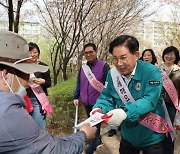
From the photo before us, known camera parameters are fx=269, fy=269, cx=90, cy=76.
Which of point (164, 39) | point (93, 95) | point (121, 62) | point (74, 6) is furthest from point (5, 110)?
point (164, 39)

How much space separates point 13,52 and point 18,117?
15.7 inches

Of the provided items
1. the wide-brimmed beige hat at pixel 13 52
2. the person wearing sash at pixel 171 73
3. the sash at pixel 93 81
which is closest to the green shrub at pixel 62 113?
the sash at pixel 93 81

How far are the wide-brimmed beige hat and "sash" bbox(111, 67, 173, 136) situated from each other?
117 centimetres

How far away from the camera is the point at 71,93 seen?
6.06 metres

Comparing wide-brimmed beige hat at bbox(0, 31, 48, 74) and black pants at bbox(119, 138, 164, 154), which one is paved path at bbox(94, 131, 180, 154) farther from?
wide-brimmed beige hat at bbox(0, 31, 48, 74)

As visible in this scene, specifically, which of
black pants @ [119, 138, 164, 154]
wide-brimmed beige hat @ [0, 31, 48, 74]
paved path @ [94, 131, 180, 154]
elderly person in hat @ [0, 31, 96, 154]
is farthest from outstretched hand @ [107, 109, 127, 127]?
paved path @ [94, 131, 180, 154]

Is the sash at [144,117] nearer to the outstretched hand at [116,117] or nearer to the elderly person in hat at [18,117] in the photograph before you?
the outstretched hand at [116,117]

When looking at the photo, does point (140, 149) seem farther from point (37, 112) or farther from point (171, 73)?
point (171, 73)

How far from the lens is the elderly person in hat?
1342 mm

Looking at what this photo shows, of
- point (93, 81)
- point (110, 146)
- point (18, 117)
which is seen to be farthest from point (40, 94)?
point (18, 117)

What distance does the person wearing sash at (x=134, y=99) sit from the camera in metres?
2.36

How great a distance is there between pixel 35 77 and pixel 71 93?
78.5 inches

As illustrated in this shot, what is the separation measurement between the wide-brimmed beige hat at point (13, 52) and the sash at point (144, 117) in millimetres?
1169

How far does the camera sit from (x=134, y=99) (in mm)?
2562
